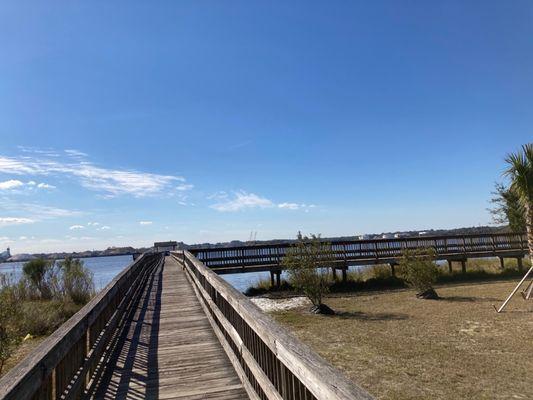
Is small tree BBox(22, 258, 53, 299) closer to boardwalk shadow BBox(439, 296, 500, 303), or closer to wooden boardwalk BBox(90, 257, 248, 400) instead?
wooden boardwalk BBox(90, 257, 248, 400)

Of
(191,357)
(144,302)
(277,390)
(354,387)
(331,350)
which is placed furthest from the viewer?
(144,302)

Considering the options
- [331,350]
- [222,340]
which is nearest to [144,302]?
[331,350]

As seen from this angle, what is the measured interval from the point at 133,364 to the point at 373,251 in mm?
22770

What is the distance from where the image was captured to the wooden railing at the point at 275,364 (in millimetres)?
2068

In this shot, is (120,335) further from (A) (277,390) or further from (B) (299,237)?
(B) (299,237)

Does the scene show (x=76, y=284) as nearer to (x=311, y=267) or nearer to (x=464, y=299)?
(x=311, y=267)

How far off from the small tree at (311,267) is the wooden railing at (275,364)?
40.9 ft

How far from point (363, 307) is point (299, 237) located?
15.0ft

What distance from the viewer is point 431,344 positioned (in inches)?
439

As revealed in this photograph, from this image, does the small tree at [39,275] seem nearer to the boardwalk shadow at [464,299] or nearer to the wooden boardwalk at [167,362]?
the wooden boardwalk at [167,362]

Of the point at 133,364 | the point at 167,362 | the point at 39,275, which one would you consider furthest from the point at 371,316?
the point at 39,275

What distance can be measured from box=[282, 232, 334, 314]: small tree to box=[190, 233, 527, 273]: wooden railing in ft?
15.9

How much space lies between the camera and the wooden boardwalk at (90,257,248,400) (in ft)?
15.5

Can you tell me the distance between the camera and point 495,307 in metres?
15.7
